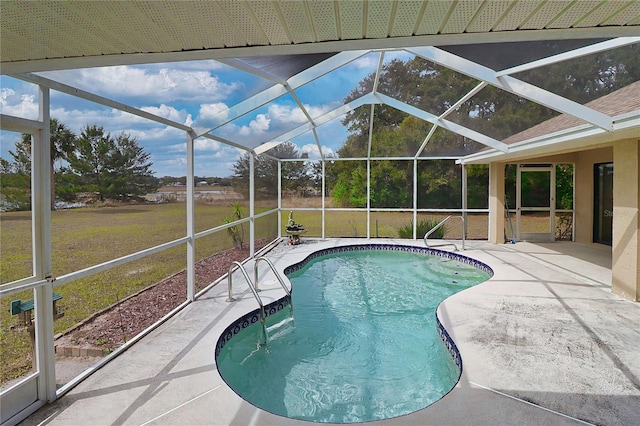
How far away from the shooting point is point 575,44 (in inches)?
152

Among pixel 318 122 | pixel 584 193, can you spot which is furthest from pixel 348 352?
pixel 584 193

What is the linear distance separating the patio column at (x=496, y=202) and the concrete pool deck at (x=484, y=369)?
4.72 m

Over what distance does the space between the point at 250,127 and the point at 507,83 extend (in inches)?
181

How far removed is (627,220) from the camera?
5496mm

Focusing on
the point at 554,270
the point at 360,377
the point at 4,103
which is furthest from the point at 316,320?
the point at 554,270

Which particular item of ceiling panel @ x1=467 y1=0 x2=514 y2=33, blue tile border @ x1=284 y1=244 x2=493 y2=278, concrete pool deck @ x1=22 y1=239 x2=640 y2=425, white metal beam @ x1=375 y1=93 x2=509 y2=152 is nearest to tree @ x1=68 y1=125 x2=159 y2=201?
concrete pool deck @ x1=22 y1=239 x2=640 y2=425

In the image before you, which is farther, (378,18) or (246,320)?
(246,320)

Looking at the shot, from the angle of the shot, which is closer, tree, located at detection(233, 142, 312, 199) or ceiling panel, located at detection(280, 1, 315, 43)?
ceiling panel, located at detection(280, 1, 315, 43)

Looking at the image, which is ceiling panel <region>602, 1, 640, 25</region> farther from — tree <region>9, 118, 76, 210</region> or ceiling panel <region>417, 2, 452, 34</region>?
tree <region>9, 118, 76, 210</region>

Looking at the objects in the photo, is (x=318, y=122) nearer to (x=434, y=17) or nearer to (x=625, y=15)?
(x=434, y=17)

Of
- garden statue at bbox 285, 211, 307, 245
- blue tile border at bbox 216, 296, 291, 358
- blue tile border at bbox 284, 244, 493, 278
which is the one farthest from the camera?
garden statue at bbox 285, 211, 307, 245

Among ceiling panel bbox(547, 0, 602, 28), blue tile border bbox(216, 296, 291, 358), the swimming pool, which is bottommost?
the swimming pool

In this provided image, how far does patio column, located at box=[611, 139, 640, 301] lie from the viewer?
533cm

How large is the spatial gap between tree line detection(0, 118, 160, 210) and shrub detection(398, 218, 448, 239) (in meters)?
8.18
